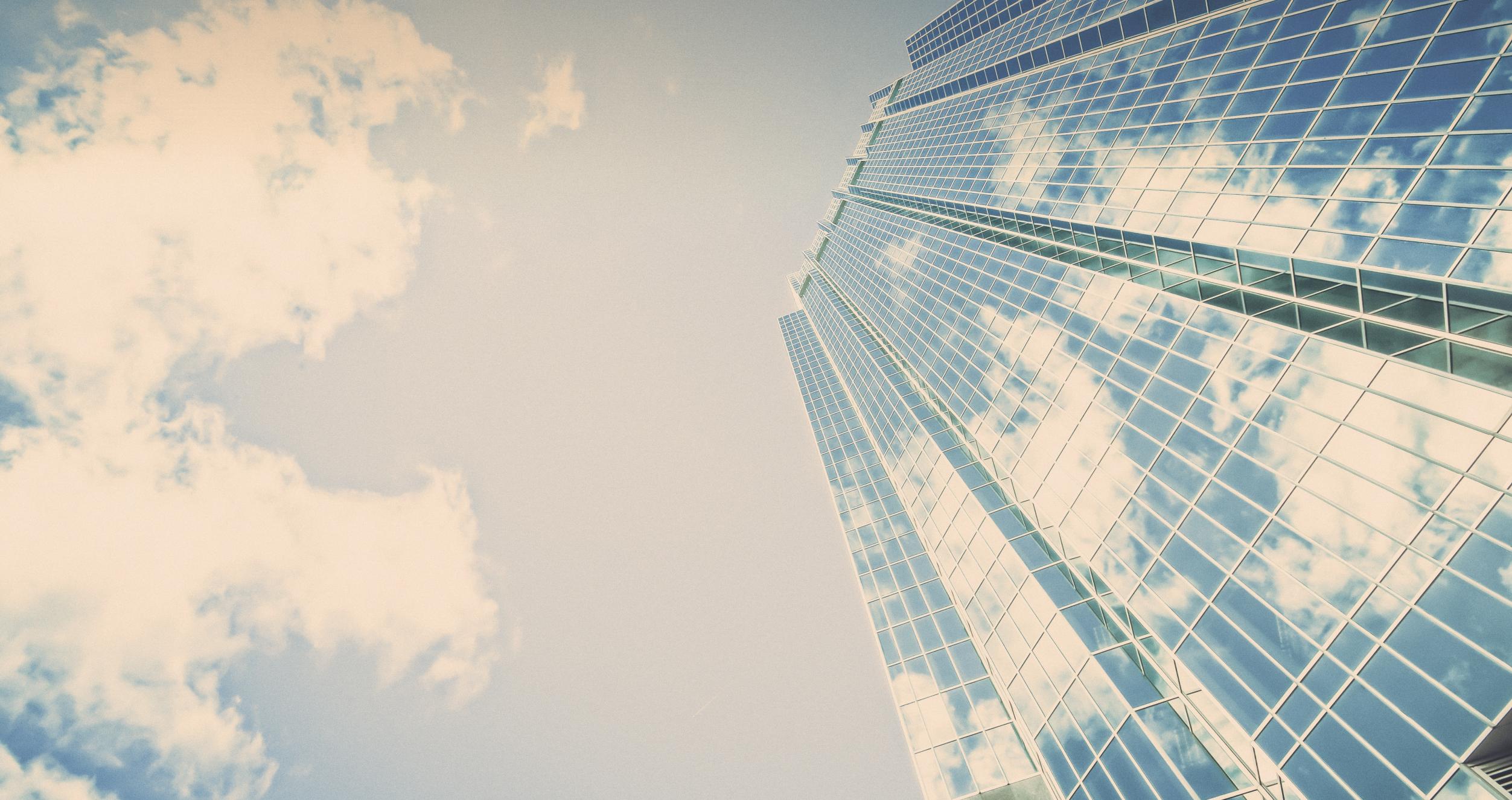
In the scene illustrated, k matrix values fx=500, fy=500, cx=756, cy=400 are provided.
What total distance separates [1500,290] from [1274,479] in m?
7.51

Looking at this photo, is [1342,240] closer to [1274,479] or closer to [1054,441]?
[1274,479]

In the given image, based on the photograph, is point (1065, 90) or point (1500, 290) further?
point (1065, 90)

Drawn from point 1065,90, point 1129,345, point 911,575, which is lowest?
point 911,575

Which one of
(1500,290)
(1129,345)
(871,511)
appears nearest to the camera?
(1500,290)

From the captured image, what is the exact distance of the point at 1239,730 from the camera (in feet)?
57.7

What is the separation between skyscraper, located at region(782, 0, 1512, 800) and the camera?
46.1 feet

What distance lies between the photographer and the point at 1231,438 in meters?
19.5

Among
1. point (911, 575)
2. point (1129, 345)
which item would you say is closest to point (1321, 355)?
point (1129, 345)

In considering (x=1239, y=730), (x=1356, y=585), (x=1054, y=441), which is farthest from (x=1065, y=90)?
(x=1239, y=730)

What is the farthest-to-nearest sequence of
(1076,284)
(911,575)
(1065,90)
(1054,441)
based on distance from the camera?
(1065,90)
(911,575)
(1076,284)
(1054,441)

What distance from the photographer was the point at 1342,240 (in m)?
18.9

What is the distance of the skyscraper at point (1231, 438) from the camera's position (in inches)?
553

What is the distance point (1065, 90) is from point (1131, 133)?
1228cm

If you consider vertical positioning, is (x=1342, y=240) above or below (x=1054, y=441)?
above
